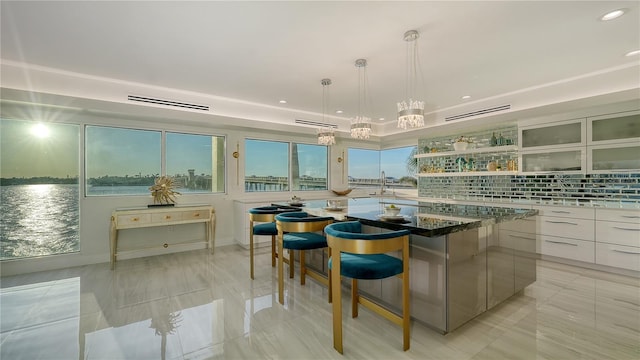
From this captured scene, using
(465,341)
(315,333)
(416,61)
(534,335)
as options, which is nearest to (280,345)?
(315,333)

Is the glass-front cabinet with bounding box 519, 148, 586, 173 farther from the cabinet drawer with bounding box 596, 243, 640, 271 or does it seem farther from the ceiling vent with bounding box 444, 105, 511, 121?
the cabinet drawer with bounding box 596, 243, 640, 271

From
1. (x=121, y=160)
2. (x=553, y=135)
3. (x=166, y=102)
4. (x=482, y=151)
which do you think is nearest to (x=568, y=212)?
(x=553, y=135)

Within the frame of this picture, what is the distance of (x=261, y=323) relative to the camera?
2.39 metres

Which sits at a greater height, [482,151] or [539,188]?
[482,151]

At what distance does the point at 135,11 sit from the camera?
2.37 metres

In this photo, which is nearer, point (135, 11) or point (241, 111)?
point (135, 11)

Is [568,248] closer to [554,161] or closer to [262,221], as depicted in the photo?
[554,161]

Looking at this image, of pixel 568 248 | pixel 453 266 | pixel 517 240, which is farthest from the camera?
pixel 568 248

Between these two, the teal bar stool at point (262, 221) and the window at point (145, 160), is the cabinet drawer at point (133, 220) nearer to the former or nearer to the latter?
the window at point (145, 160)

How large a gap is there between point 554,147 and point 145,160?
670cm

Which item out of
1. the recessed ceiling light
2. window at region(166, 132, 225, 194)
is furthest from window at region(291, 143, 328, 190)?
the recessed ceiling light

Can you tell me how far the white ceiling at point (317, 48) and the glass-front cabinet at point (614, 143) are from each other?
0.37 m

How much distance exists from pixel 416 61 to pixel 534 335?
9.84 feet

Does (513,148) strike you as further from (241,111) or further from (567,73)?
(241,111)
